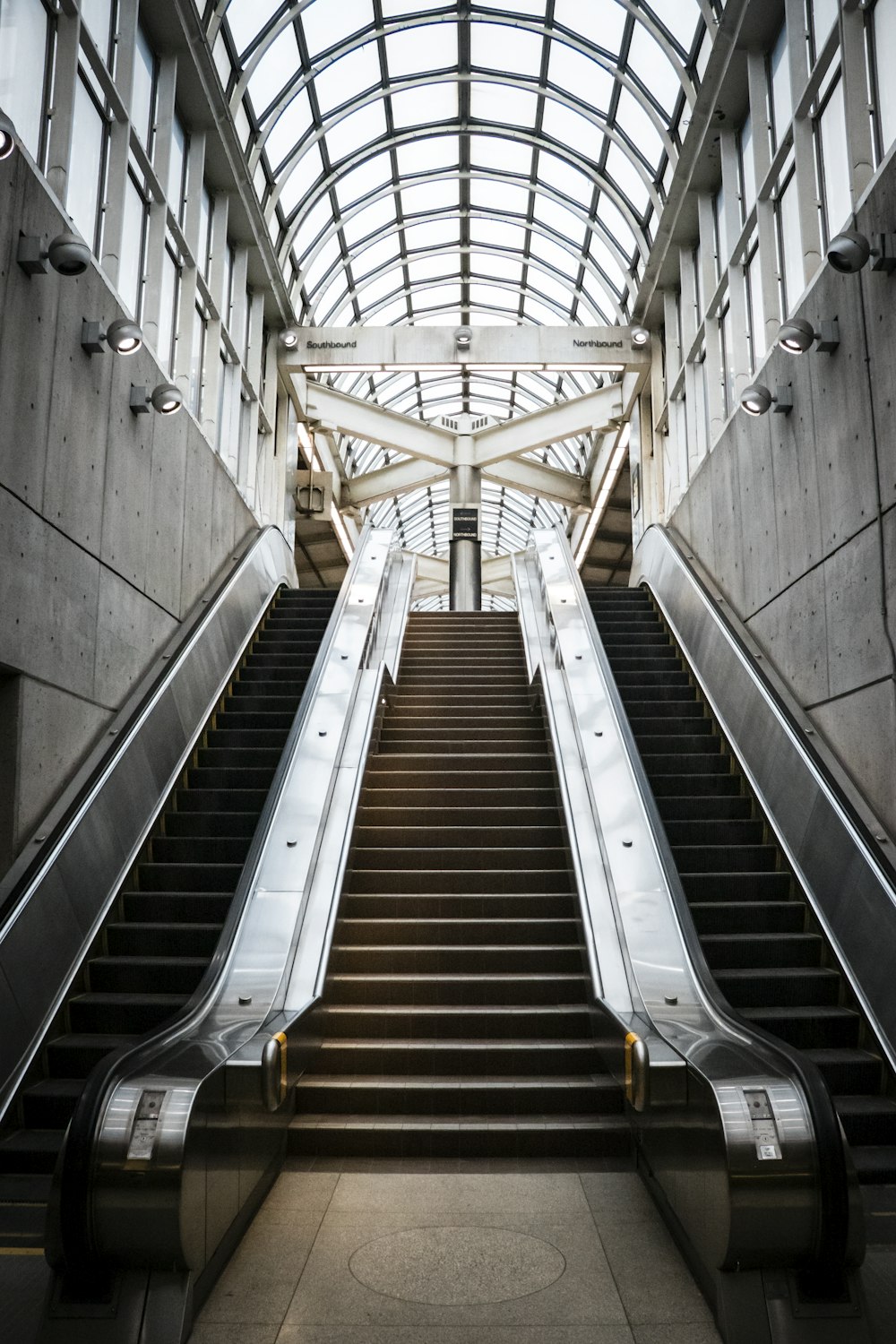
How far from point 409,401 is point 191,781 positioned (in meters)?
21.2

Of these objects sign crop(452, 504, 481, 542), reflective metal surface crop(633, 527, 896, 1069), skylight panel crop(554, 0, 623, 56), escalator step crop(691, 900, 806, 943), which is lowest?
escalator step crop(691, 900, 806, 943)

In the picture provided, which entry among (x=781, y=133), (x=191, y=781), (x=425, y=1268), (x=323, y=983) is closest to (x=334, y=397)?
(x=781, y=133)

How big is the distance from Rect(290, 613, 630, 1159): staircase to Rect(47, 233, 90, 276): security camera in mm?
4200

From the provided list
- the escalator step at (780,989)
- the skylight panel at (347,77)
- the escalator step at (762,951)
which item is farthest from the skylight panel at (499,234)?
the escalator step at (780,989)

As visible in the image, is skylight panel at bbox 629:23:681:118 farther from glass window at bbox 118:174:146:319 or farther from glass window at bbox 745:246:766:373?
glass window at bbox 118:174:146:319

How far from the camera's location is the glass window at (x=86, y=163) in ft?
26.6

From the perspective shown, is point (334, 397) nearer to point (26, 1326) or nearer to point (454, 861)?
point (454, 861)

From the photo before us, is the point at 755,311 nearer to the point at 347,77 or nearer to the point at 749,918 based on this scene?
the point at 749,918

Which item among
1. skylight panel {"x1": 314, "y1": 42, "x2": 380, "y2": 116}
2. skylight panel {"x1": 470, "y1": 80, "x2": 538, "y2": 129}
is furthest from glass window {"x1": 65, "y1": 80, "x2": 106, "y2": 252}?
skylight panel {"x1": 470, "y1": 80, "x2": 538, "y2": 129}

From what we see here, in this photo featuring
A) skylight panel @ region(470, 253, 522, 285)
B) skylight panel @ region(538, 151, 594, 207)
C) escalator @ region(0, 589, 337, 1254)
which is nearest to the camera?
escalator @ region(0, 589, 337, 1254)

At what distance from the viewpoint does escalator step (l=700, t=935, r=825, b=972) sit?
611cm

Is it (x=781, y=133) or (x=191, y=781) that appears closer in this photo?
(x=191, y=781)

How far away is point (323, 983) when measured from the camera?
17.7 feet

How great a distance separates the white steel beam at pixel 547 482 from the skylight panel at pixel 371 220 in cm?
578
